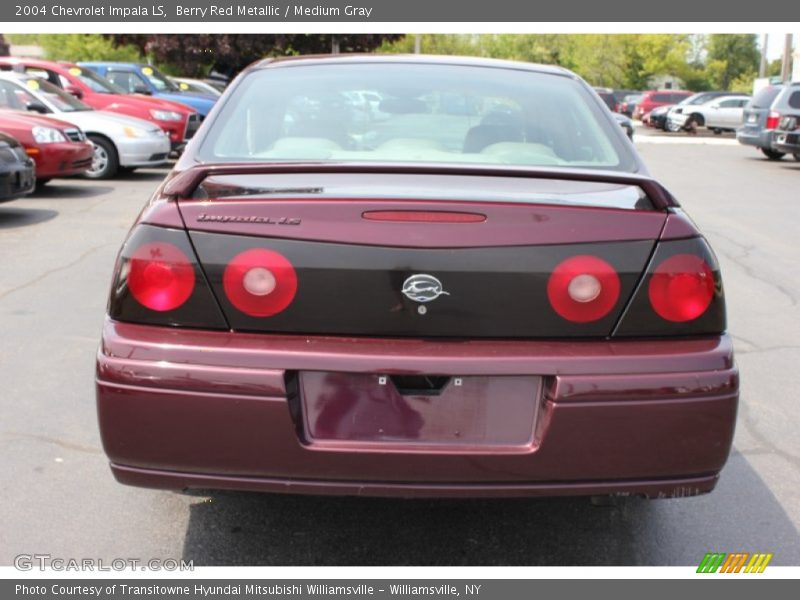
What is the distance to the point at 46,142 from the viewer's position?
11922 mm

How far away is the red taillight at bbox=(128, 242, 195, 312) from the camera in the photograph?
2.75m

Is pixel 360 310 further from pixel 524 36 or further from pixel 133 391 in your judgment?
pixel 524 36

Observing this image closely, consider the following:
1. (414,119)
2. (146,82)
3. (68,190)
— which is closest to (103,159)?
(68,190)

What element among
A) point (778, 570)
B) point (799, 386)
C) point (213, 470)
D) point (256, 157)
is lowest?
point (799, 386)

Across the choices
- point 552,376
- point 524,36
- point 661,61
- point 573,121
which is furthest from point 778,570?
point 524,36

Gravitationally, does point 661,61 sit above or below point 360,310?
below

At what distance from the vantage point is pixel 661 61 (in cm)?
7456

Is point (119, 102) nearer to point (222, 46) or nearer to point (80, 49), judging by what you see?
point (222, 46)

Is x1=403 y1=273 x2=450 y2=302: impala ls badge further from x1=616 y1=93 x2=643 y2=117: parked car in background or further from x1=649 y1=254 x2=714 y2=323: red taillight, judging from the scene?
x1=616 y1=93 x2=643 y2=117: parked car in background

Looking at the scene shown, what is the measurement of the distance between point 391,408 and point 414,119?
145 centimetres

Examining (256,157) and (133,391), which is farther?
(256,157)

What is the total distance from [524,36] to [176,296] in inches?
3499

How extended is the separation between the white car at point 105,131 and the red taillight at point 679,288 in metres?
12.3

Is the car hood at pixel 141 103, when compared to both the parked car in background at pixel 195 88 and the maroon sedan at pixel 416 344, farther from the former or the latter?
the maroon sedan at pixel 416 344
